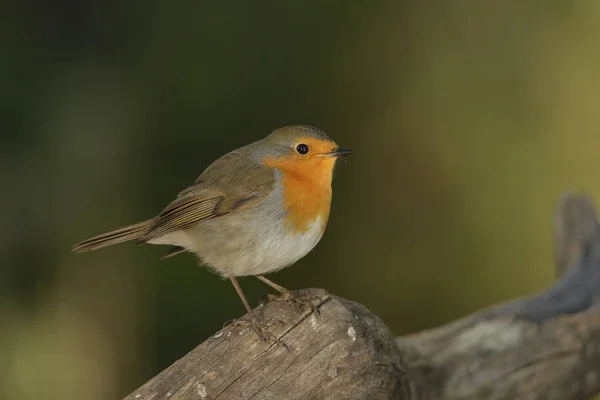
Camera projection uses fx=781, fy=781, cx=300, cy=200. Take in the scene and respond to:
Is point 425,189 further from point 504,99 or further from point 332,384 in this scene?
point 332,384

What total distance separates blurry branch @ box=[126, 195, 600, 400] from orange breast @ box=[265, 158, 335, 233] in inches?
11.7

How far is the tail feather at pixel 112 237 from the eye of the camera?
3184mm

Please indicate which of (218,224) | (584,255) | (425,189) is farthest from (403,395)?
(425,189)

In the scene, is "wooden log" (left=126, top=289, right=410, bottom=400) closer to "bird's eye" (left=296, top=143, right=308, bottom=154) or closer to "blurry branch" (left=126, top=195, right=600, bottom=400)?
"blurry branch" (left=126, top=195, right=600, bottom=400)

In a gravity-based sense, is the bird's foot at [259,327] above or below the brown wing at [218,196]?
below

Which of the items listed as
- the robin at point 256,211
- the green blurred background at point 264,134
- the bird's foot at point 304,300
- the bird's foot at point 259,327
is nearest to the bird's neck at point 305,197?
the robin at point 256,211

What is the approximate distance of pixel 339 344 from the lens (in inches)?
107

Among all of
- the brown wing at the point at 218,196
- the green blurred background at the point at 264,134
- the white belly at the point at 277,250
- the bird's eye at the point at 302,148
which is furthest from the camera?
the green blurred background at the point at 264,134

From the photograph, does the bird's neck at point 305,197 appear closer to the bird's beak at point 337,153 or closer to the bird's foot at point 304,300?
the bird's beak at point 337,153

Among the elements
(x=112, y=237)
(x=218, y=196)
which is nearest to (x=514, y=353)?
(x=218, y=196)

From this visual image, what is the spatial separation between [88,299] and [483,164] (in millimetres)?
3230

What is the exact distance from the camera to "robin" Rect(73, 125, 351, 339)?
300cm

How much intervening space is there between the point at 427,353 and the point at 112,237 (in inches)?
55.5

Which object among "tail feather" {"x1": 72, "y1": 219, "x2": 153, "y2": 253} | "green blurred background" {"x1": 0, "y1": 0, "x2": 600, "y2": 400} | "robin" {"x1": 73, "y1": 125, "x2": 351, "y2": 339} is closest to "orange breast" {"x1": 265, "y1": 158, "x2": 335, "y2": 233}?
"robin" {"x1": 73, "y1": 125, "x2": 351, "y2": 339}
